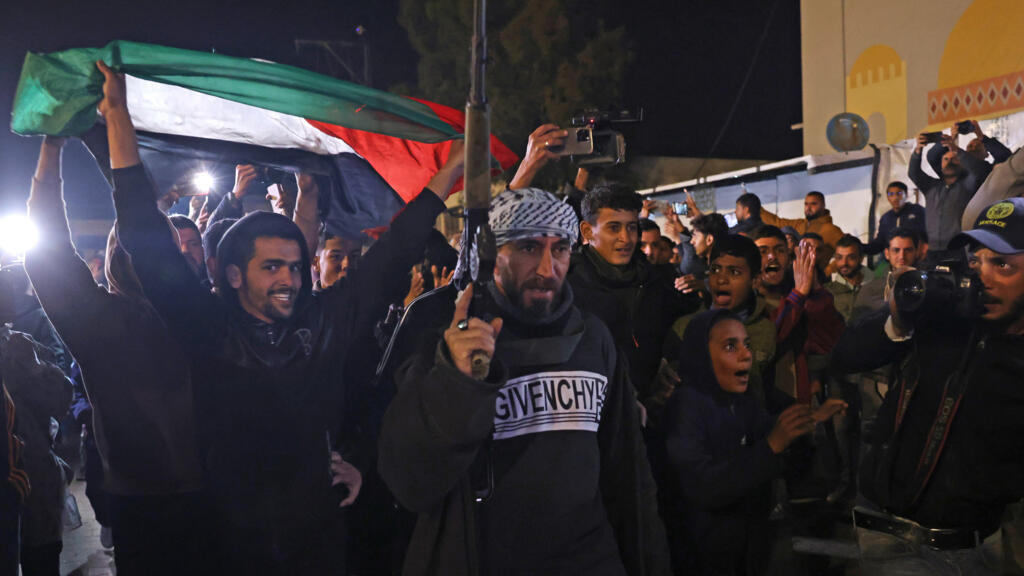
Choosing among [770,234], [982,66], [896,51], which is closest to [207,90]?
[770,234]

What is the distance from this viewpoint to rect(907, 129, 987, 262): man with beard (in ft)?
29.3

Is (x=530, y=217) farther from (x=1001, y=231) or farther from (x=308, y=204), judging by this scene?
(x=308, y=204)

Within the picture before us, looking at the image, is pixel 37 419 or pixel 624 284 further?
pixel 37 419

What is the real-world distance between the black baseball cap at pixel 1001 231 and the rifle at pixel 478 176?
2.10 metres

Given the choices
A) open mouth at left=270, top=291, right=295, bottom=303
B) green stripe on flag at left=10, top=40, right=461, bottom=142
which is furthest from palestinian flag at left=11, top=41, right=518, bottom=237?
open mouth at left=270, top=291, right=295, bottom=303

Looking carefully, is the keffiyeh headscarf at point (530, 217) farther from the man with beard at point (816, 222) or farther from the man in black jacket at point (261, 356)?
the man with beard at point (816, 222)

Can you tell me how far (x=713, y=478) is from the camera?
4.11 metres

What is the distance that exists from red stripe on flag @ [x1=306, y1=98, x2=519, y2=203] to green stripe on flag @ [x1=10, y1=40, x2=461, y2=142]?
359 mm

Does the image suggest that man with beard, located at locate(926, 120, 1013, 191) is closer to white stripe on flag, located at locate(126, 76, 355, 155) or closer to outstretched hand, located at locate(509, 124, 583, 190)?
outstretched hand, located at locate(509, 124, 583, 190)

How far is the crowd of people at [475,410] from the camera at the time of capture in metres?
3.18

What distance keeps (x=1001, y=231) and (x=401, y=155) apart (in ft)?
9.50

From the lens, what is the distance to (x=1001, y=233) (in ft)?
12.4

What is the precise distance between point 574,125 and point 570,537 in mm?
2074

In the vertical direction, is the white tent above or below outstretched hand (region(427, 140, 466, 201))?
above
